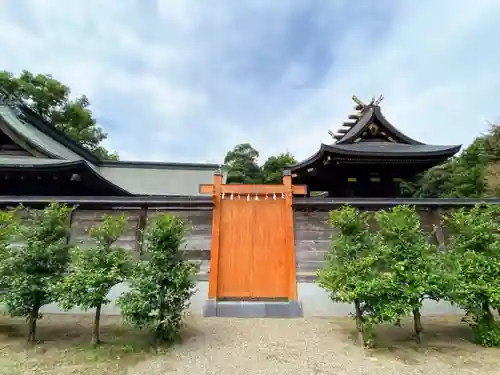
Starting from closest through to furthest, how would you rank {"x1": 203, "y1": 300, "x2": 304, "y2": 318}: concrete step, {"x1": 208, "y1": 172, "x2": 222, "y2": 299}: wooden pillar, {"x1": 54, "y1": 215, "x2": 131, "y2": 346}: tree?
{"x1": 54, "y1": 215, "x2": 131, "y2": 346}: tree < {"x1": 203, "y1": 300, "x2": 304, "y2": 318}: concrete step < {"x1": 208, "y1": 172, "x2": 222, "y2": 299}: wooden pillar

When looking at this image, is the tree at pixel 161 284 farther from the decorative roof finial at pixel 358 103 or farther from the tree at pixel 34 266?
the decorative roof finial at pixel 358 103

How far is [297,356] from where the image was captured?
398cm

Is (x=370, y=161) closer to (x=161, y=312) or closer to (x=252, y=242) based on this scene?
(x=252, y=242)

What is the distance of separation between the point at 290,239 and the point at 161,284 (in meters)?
2.73

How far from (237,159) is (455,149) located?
2718 centimetres

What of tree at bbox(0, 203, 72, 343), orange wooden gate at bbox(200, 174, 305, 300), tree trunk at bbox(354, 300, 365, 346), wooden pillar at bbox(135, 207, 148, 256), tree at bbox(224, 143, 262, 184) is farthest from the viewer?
tree at bbox(224, 143, 262, 184)

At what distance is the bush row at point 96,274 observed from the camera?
3918mm

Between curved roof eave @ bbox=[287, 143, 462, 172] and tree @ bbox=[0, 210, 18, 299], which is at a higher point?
curved roof eave @ bbox=[287, 143, 462, 172]

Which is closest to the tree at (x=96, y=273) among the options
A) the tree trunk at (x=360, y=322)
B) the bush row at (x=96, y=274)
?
the bush row at (x=96, y=274)

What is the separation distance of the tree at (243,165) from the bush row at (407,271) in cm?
2562

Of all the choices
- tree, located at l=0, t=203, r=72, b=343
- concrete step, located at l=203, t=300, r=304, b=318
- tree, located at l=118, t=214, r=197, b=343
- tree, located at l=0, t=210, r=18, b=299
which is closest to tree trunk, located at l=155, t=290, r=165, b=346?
tree, located at l=118, t=214, r=197, b=343

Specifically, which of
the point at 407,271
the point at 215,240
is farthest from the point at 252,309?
the point at 407,271

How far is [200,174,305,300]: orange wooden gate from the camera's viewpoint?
19.1 ft

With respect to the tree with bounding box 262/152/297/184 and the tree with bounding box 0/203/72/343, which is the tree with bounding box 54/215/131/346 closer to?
the tree with bounding box 0/203/72/343
